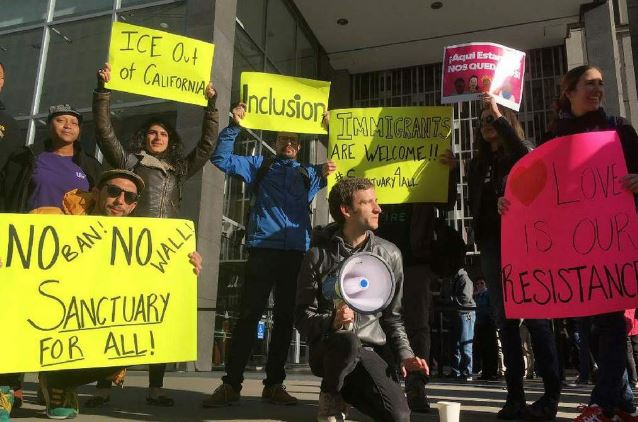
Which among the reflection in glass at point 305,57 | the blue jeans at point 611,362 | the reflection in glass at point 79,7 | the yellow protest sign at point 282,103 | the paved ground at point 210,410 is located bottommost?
the paved ground at point 210,410

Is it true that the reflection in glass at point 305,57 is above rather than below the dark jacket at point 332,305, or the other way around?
above

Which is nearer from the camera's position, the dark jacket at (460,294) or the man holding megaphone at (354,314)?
the man holding megaphone at (354,314)

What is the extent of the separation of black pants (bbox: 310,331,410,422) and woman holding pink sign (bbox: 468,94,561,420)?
1053 mm

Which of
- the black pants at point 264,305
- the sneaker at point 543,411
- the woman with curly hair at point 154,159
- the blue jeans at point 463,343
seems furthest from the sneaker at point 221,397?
the blue jeans at point 463,343

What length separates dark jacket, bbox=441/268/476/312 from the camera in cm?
846

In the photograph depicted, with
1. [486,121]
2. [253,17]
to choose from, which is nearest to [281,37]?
[253,17]

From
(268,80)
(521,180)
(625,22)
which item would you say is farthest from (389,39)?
(521,180)

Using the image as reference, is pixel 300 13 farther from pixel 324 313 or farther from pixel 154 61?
pixel 324 313

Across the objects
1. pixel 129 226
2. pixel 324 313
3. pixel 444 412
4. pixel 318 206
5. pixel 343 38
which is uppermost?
pixel 343 38

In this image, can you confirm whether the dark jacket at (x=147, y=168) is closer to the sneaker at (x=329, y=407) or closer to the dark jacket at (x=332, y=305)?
the dark jacket at (x=332, y=305)

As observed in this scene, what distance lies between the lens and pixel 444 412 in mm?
2350

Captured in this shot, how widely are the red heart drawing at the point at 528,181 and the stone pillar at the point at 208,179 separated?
196 inches

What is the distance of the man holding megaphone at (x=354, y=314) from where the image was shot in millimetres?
2420

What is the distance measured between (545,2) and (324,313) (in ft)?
38.7
